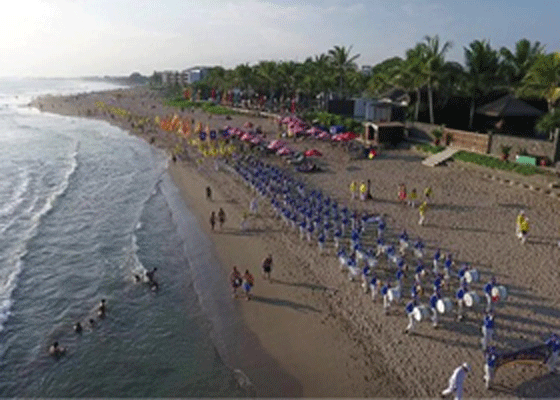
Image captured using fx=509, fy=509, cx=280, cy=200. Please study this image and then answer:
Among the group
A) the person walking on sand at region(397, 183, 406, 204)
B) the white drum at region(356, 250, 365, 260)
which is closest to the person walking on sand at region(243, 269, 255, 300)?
the white drum at region(356, 250, 365, 260)

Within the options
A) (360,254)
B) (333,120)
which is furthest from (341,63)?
(360,254)

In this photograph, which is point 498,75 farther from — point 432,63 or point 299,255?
point 299,255

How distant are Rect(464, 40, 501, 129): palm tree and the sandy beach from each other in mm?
10385

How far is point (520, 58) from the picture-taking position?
45.2m

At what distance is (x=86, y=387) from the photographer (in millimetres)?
14461

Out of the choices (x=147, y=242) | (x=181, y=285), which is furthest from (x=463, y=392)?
(x=147, y=242)

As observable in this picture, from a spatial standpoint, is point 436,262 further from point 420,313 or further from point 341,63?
point 341,63

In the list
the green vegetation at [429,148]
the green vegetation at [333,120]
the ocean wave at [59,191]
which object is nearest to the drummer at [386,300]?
the ocean wave at [59,191]

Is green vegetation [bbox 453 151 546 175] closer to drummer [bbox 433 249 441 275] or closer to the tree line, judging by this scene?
the tree line

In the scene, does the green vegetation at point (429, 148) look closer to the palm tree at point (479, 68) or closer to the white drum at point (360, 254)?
the palm tree at point (479, 68)

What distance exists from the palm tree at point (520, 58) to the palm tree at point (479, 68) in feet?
13.1

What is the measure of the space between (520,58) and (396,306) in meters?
37.0

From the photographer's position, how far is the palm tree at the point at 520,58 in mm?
44812

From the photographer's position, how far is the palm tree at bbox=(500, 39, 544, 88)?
44.8m
